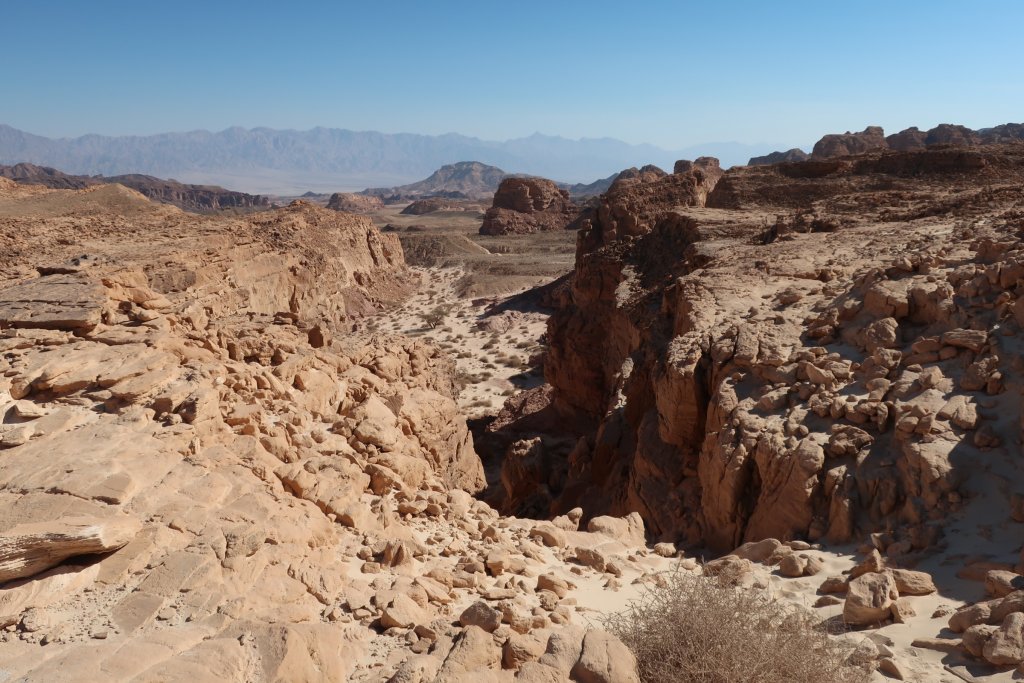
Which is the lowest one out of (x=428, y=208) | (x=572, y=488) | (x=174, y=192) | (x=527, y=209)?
(x=572, y=488)

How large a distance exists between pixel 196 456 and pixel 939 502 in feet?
21.6

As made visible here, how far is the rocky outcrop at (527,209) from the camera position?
67250 millimetres

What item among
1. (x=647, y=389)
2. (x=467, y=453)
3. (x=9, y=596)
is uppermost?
(x=9, y=596)

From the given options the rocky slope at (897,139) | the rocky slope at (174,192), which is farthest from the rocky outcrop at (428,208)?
the rocky slope at (897,139)

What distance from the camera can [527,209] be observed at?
70250mm

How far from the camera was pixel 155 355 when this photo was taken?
7.31 meters

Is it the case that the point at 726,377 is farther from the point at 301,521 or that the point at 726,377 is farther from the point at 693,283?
the point at 301,521

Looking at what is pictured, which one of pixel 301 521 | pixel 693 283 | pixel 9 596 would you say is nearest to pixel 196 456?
pixel 301 521

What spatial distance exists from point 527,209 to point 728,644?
68258mm

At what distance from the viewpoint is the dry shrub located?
146 inches

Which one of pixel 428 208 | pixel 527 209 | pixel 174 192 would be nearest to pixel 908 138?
pixel 527 209

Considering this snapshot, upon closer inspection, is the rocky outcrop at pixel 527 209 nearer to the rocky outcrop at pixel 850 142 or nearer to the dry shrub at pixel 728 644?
the rocky outcrop at pixel 850 142

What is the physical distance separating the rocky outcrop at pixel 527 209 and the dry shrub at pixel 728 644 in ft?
208

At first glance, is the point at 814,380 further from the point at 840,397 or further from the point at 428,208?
the point at 428,208
